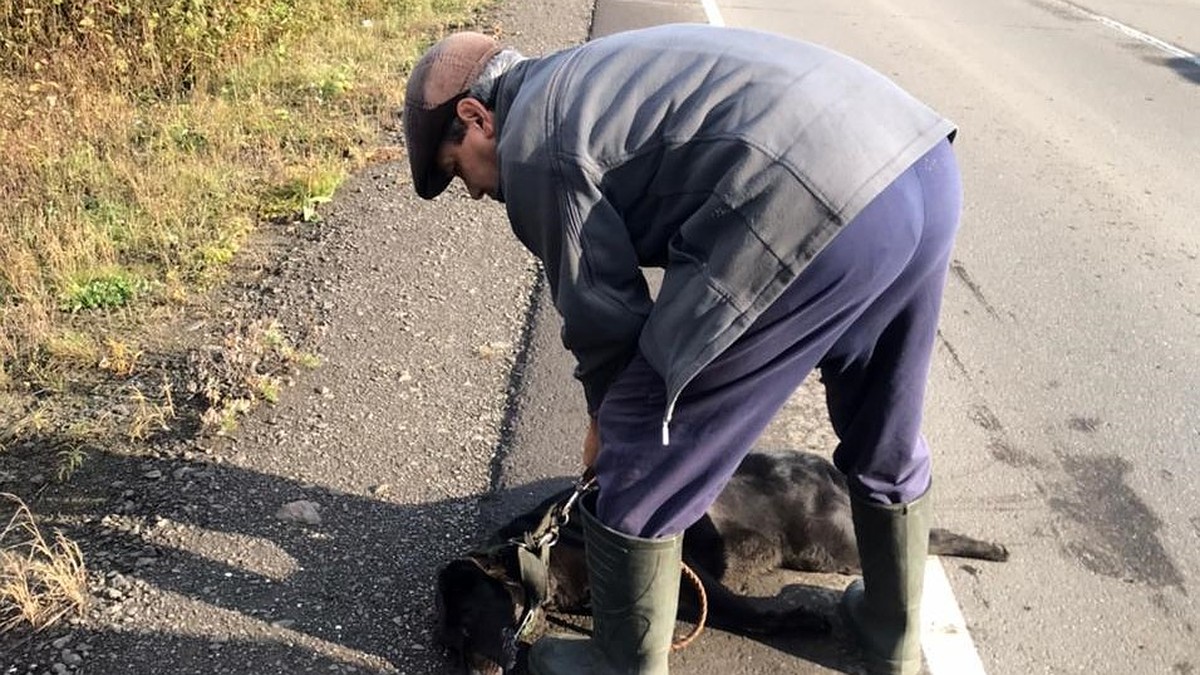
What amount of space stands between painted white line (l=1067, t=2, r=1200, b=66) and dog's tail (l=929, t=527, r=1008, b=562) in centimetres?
927

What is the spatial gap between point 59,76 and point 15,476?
448 centimetres

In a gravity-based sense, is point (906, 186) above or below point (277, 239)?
above

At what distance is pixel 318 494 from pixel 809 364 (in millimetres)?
1800

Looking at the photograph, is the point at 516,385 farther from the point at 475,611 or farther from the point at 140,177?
the point at 140,177

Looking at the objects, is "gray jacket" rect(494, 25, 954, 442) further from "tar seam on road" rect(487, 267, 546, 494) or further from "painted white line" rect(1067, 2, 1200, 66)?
"painted white line" rect(1067, 2, 1200, 66)

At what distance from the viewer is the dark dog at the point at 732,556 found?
Answer: 2748 millimetres

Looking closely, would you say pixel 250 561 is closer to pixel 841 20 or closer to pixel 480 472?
pixel 480 472

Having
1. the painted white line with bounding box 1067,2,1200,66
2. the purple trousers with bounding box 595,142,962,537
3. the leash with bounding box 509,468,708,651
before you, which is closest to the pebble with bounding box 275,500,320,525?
the leash with bounding box 509,468,708,651

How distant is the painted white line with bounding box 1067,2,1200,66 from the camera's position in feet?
36.1

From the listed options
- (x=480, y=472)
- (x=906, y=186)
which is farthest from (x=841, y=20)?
(x=906, y=186)

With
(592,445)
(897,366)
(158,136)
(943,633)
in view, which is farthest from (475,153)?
(158,136)

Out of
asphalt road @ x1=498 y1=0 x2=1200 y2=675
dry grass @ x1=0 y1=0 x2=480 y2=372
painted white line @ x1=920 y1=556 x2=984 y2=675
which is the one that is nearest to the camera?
painted white line @ x1=920 y1=556 x2=984 y2=675

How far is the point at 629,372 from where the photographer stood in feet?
7.49

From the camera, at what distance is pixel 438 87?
2.25 m
